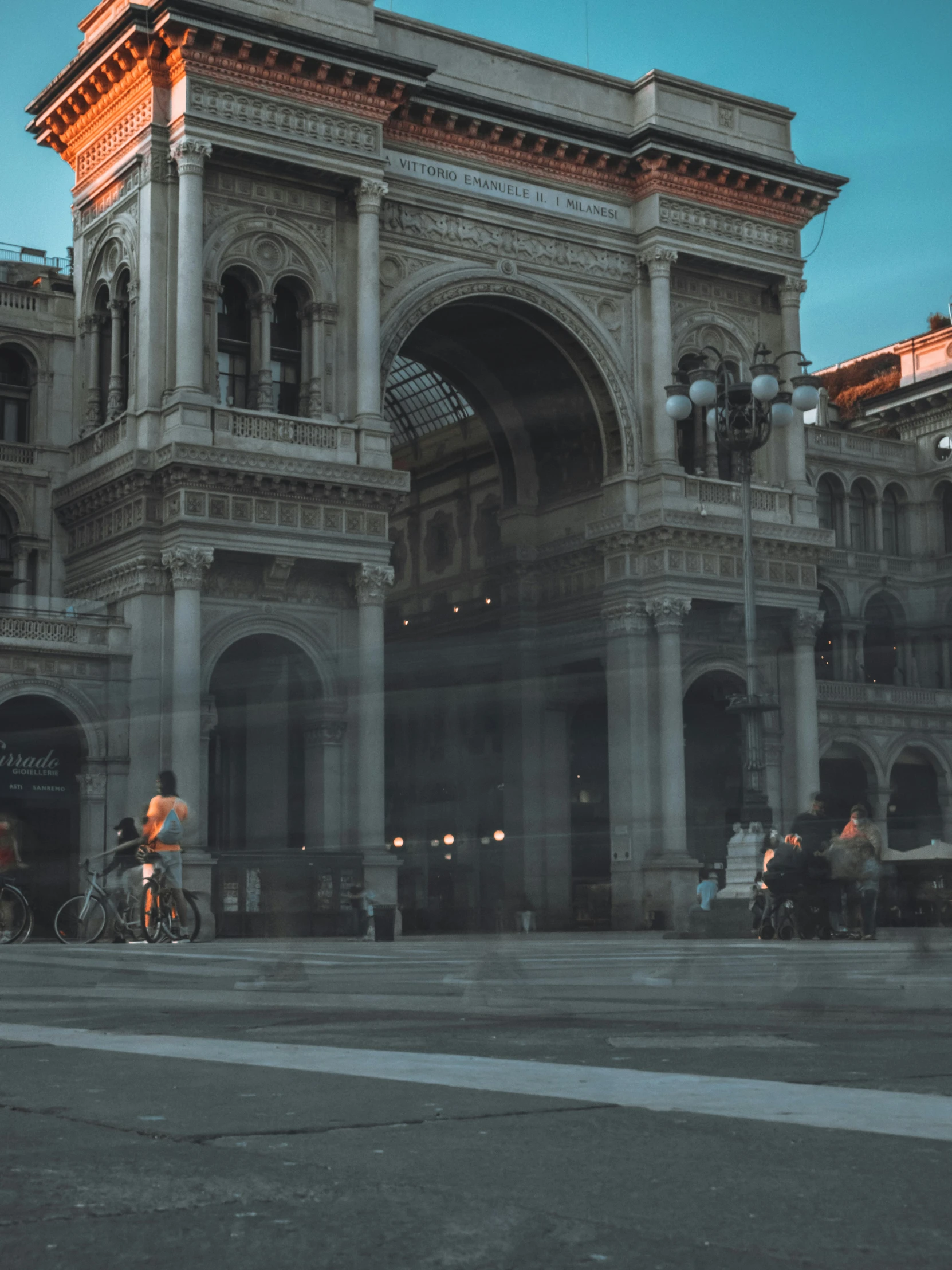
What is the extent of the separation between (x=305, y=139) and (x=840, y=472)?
83.7ft

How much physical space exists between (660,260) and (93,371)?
15.0 m

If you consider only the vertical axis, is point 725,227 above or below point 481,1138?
above

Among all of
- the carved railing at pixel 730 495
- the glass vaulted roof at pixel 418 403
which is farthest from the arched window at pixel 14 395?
the carved railing at pixel 730 495

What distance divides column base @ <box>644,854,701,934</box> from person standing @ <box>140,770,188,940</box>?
23325 millimetres

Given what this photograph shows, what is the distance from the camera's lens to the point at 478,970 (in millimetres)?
9461

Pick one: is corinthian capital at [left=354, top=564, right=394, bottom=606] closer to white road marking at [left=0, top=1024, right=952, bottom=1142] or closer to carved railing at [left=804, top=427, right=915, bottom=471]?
carved railing at [left=804, top=427, right=915, bottom=471]

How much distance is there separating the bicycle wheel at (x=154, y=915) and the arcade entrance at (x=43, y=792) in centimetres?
1786

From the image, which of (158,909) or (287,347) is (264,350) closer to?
(287,347)

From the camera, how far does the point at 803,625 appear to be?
45.8 m

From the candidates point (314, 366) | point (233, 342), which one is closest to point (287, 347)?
point (314, 366)

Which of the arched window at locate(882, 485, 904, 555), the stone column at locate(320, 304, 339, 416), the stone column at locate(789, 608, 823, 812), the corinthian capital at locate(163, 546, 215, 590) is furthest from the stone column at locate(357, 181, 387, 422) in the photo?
the arched window at locate(882, 485, 904, 555)

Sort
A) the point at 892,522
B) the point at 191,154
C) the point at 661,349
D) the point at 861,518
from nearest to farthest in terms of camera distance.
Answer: the point at 191,154 < the point at 661,349 < the point at 861,518 < the point at 892,522

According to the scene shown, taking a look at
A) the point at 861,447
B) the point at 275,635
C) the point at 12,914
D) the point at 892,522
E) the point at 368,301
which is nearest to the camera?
the point at 12,914

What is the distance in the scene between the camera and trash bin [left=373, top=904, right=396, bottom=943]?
32875 millimetres
